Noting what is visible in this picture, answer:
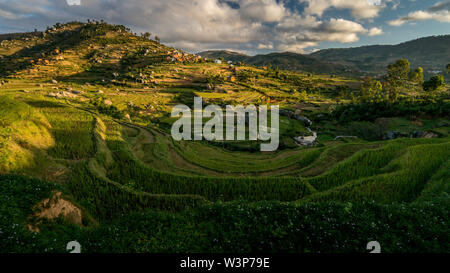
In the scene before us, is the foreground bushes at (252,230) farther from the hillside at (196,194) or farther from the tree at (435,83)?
the tree at (435,83)

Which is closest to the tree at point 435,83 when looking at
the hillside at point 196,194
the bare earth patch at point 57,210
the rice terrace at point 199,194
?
the rice terrace at point 199,194

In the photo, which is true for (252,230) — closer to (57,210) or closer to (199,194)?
(199,194)

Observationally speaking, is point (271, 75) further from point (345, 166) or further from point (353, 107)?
point (345, 166)

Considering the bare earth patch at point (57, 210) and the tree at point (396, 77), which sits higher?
the tree at point (396, 77)

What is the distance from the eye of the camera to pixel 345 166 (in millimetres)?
21594

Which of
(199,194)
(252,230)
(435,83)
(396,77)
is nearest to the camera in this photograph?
(252,230)

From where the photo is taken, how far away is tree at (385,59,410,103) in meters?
63.2

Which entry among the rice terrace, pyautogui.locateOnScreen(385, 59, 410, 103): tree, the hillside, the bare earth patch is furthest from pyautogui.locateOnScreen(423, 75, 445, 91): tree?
the bare earth patch

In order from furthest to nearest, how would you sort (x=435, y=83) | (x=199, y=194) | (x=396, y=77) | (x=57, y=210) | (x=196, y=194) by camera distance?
(x=396, y=77)
(x=435, y=83)
(x=199, y=194)
(x=196, y=194)
(x=57, y=210)

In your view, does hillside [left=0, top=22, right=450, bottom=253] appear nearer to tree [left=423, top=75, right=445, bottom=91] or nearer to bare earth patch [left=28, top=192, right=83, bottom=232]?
bare earth patch [left=28, top=192, right=83, bottom=232]

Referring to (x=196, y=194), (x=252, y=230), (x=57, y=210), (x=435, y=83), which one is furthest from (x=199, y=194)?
(x=435, y=83)

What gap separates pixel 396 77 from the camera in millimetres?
66938

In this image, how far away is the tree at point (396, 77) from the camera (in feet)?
207
